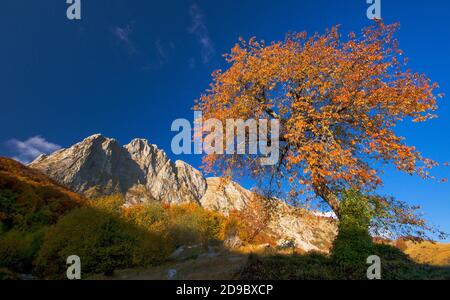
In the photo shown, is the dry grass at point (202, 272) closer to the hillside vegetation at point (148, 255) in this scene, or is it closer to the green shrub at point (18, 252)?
the hillside vegetation at point (148, 255)

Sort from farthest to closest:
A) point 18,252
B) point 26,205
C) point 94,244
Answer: point 26,205 < point 18,252 < point 94,244

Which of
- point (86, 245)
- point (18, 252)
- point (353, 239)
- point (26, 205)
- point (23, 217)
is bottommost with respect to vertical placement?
point (18, 252)

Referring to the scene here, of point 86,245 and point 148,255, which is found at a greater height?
point 86,245

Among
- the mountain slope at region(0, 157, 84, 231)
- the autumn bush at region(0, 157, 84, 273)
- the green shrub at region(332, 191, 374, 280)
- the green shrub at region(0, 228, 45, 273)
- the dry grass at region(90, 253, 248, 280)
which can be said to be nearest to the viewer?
the green shrub at region(332, 191, 374, 280)

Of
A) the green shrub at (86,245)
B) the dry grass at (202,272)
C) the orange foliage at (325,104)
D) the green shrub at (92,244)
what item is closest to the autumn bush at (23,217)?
the green shrub at (86,245)

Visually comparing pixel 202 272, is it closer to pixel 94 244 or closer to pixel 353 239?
pixel 353 239

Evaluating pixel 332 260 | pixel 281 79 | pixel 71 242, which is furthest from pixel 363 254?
pixel 71 242

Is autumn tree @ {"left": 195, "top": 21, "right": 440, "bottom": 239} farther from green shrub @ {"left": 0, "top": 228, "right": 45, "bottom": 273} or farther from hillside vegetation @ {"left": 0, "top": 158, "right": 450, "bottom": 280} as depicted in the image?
green shrub @ {"left": 0, "top": 228, "right": 45, "bottom": 273}

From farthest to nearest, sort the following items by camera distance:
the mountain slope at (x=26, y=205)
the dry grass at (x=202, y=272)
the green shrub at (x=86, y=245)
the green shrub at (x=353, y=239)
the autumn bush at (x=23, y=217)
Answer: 1. the mountain slope at (x=26, y=205)
2. the autumn bush at (x=23, y=217)
3. the green shrub at (x=86, y=245)
4. the dry grass at (x=202, y=272)
5. the green shrub at (x=353, y=239)

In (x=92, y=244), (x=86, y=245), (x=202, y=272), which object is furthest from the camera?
(x=92, y=244)

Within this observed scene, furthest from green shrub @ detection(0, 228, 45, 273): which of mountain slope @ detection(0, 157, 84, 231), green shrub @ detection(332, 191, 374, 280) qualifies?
green shrub @ detection(332, 191, 374, 280)

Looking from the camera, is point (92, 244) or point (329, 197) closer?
point (329, 197)

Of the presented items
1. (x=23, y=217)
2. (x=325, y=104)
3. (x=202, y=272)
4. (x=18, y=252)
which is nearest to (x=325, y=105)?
(x=325, y=104)
